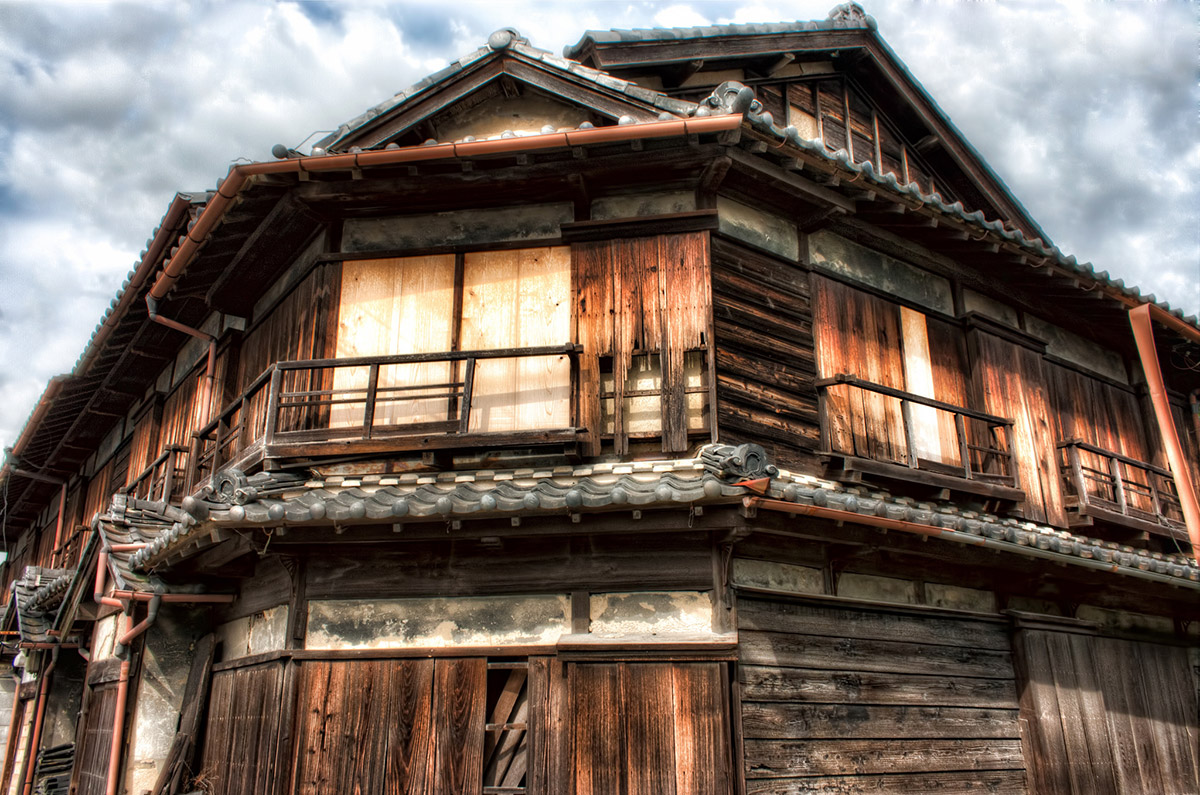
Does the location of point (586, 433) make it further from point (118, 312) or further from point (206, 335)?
point (118, 312)

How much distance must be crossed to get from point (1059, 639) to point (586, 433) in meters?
5.90

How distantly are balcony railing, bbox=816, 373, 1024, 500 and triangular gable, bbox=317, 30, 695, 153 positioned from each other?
12.2ft

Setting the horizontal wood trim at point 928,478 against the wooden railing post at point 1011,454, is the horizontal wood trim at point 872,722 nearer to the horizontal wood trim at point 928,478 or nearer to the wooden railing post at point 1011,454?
the horizontal wood trim at point 928,478

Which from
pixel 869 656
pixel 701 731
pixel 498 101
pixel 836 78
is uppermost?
pixel 836 78

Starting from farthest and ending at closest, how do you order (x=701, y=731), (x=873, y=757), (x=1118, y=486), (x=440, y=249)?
(x=1118, y=486) < (x=440, y=249) < (x=873, y=757) < (x=701, y=731)

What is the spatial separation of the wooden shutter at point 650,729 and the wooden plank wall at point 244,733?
2.66 meters

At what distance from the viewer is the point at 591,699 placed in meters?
7.38

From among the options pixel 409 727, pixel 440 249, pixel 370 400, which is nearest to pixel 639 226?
pixel 440 249

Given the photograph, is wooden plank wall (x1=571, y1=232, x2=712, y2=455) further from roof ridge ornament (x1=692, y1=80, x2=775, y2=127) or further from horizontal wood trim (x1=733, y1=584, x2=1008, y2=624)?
horizontal wood trim (x1=733, y1=584, x2=1008, y2=624)

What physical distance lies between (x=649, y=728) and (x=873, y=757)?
2.33 m

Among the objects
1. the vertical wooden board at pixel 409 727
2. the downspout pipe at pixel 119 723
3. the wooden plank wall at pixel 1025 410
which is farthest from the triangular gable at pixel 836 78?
the downspout pipe at pixel 119 723

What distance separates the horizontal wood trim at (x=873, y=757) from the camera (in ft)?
24.5

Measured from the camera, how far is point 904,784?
823 cm

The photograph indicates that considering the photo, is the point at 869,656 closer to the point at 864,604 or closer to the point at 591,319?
the point at 864,604
